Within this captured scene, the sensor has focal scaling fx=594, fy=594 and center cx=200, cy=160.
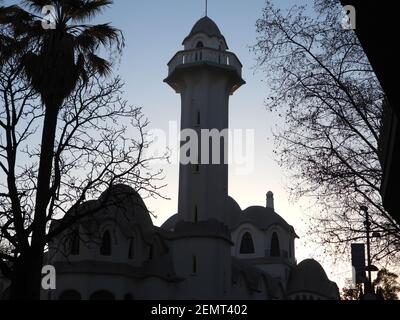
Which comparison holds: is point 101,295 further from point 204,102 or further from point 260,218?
point 260,218

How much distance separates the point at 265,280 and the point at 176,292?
16200mm

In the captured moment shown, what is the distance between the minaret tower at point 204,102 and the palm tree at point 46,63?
2428 centimetres

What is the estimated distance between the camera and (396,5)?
6.76 meters

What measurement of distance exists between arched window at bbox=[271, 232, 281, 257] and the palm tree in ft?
150

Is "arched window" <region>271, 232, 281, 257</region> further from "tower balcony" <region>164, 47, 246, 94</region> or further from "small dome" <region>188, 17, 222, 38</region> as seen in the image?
"small dome" <region>188, 17, 222, 38</region>

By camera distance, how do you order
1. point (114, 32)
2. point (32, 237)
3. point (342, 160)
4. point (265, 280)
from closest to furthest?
1. point (32, 237)
2. point (342, 160)
3. point (114, 32)
4. point (265, 280)

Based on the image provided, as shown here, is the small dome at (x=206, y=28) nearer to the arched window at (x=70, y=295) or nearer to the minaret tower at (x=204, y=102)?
the minaret tower at (x=204, y=102)

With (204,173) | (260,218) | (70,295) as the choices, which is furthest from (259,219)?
(70,295)

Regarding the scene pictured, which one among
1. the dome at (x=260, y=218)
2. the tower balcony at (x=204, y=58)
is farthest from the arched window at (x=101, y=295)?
the dome at (x=260, y=218)

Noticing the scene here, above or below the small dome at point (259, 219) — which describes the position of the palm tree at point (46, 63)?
below

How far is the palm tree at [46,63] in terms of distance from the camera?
13883 mm

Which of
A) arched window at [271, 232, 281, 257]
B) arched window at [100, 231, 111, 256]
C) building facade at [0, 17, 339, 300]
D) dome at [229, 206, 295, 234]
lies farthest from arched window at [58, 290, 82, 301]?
arched window at [271, 232, 281, 257]

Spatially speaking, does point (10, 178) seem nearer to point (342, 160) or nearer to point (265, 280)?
point (342, 160)
